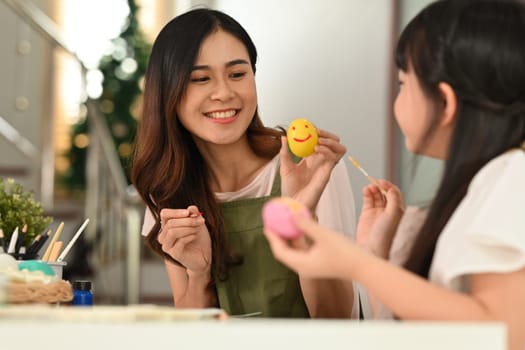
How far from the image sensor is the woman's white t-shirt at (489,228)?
42.3 inches

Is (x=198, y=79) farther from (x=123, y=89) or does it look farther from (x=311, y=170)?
(x=123, y=89)

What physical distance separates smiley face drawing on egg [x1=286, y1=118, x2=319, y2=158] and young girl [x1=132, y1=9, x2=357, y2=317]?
0.13 ft

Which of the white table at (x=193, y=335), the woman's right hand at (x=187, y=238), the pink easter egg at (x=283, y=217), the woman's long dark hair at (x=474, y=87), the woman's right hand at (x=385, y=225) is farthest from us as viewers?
the woman's right hand at (x=187, y=238)

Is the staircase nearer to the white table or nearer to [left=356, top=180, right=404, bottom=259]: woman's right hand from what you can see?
[left=356, top=180, right=404, bottom=259]: woman's right hand

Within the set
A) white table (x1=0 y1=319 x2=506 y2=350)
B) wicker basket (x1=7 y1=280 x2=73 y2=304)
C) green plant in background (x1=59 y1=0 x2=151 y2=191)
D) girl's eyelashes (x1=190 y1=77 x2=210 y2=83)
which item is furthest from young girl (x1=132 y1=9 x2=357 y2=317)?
green plant in background (x1=59 y1=0 x2=151 y2=191)

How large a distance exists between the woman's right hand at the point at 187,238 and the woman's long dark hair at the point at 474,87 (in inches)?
25.6

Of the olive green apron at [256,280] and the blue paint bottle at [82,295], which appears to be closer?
the blue paint bottle at [82,295]

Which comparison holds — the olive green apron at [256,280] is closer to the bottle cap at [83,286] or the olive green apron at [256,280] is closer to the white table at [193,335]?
the bottle cap at [83,286]

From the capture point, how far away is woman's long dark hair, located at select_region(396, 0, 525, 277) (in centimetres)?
119

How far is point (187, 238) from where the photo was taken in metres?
1.84

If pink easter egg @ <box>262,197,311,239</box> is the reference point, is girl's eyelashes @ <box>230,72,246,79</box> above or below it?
above

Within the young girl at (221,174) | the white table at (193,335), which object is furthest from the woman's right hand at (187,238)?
the white table at (193,335)

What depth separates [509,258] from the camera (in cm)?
109

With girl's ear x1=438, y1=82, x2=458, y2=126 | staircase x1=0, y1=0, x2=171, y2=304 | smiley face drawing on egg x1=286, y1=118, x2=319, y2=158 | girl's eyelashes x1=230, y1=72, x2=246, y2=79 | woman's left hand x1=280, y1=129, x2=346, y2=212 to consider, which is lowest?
staircase x1=0, y1=0, x2=171, y2=304
